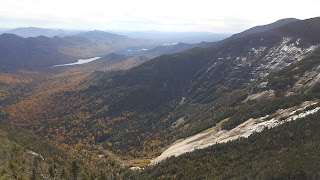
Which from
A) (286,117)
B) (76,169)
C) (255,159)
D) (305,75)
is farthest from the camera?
(305,75)

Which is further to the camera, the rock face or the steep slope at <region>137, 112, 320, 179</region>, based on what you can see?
the rock face

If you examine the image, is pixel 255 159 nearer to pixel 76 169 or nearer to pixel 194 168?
pixel 194 168

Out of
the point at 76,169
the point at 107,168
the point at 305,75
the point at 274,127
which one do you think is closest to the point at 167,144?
the point at 107,168

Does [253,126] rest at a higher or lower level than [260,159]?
higher

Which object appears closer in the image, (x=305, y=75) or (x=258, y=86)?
(x=305, y=75)

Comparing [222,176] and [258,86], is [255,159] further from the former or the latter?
[258,86]

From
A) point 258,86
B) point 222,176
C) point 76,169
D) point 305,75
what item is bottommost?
point 222,176

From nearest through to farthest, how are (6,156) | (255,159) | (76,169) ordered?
(76,169)
(6,156)
(255,159)

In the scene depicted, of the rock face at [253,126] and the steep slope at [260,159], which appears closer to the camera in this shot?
the steep slope at [260,159]

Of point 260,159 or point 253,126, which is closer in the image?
point 260,159

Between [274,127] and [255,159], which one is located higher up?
[274,127]
